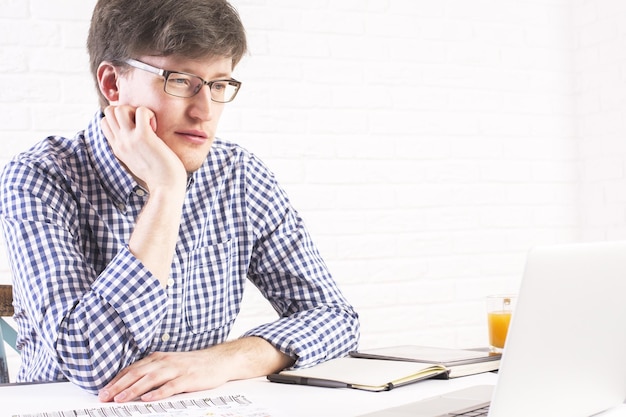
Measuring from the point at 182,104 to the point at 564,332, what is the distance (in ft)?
2.92

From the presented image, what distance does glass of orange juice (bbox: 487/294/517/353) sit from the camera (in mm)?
1372

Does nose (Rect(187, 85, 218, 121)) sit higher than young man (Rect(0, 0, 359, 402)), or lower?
higher

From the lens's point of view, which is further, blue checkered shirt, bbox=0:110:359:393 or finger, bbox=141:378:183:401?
blue checkered shirt, bbox=0:110:359:393

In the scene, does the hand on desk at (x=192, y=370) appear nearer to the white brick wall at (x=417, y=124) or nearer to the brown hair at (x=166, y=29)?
the brown hair at (x=166, y=29)

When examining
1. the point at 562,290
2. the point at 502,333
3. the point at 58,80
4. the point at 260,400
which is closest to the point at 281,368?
the point at 260,400

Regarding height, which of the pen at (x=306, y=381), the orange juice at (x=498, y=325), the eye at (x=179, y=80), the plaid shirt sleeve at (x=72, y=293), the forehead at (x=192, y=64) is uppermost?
the forehead at (x=192, y=64)

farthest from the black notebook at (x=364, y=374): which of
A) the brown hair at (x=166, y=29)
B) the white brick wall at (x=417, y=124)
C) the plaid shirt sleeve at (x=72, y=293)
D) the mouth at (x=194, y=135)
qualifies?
the white brick wall at (x=417, y=124)

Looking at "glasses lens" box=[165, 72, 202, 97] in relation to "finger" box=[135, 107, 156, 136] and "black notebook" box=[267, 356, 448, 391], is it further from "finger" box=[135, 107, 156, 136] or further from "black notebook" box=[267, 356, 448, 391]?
"black notebook" box=[267, 356, 448, 391]

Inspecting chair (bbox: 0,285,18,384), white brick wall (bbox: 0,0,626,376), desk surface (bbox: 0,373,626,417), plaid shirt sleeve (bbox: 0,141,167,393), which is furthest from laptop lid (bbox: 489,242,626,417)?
white brick wall (bbox: 0,0,626,376)

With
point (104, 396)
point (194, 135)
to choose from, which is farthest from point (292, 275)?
point (104, 396)

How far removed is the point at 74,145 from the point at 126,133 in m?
0.14

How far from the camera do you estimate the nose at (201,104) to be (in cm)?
153

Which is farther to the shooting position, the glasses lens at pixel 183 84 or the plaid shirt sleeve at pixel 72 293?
the glasses lens at pixel 183 84

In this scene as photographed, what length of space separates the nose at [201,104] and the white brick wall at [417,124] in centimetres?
98
